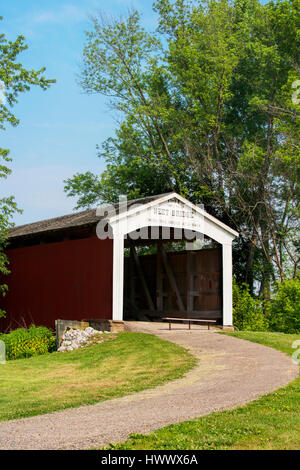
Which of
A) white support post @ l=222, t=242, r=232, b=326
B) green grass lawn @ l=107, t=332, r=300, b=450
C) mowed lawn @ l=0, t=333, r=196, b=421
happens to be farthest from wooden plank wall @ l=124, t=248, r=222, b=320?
green grass lawn @ l=107, t=332, r=300, b=450

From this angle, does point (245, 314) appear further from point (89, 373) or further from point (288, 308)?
point (89, 373)

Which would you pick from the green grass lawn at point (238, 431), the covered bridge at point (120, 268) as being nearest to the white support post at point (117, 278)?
the covered bridge at point (120, 268)

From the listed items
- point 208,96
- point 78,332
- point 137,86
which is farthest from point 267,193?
point 78,332

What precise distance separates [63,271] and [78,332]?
3191 mm

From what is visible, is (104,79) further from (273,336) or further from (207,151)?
(273,336)

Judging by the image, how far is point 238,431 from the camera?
19.8 ft

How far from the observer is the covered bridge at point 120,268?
627 inches

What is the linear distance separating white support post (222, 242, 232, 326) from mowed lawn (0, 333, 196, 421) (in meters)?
4.05

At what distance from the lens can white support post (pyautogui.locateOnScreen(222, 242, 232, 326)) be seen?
17.9 metres

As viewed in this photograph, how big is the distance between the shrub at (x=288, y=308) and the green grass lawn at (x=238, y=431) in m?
14.4

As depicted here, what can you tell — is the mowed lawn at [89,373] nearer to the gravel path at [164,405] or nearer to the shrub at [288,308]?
the gravel path at [164,405]

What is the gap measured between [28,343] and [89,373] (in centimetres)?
466

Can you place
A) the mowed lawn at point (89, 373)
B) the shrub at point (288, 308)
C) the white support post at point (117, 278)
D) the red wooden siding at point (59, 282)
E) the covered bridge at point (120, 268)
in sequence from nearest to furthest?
the mowed lawn at point (89, 373) → the white support post at point (117, 278) → the covered bridge at point (120, 268) → the red wooden siding at point (59, 282) → the shrub at point (288, 308)

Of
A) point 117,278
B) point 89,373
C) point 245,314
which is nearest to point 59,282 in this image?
point 117,278
